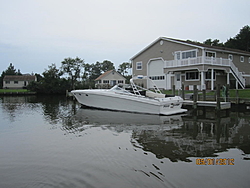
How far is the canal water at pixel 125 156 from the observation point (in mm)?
5605

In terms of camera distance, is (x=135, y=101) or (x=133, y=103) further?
(x=133, y=103)

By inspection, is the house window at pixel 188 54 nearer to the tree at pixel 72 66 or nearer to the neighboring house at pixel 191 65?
the neighboring house at pixel 191 65

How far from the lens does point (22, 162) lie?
22.6ft

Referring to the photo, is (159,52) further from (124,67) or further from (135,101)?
(124,67)

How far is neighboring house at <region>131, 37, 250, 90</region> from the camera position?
26984 mm

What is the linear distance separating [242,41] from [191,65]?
40344 mm

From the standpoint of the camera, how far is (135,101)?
16.3 metres

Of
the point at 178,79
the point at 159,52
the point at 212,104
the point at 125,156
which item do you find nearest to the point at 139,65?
the point at 159,52

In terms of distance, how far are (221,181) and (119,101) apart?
1204cm

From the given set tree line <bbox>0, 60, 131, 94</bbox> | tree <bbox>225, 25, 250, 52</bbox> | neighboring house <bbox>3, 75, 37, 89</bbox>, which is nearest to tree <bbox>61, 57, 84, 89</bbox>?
tree line <bbox>0, 60, 131, 94</bbox>

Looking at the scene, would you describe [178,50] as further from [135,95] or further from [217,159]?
[217,159]

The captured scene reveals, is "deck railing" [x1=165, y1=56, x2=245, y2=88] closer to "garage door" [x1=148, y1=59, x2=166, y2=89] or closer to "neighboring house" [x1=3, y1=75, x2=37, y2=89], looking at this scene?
"garage door" [x1=148, y1=59, x2=166, y2=89]

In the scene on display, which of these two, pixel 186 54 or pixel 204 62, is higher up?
pixel 186 54

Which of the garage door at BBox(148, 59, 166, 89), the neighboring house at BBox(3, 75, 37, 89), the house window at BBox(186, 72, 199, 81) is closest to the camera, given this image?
the house window at BBox(186, 72, 199, 81)
